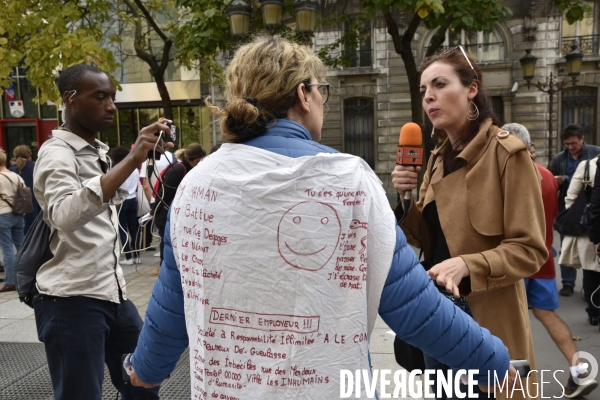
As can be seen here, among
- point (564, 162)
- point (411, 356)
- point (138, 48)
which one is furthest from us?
point (138, 48)

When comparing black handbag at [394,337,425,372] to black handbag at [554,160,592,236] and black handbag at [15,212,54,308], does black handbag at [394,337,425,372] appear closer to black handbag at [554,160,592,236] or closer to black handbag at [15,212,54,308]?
black handbag at [15,212,54,308]

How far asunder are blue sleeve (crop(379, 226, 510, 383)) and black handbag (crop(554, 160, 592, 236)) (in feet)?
16.1

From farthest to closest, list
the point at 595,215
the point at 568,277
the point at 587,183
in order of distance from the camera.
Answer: the point at 568,277
the point at 587,183
the point at 595,215

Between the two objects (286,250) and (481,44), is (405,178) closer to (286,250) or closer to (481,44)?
(286,250)

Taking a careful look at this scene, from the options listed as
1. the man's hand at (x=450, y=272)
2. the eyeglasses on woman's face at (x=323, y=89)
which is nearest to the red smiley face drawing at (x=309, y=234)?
the eyeglasses on woman's face at (x=323, y=89)

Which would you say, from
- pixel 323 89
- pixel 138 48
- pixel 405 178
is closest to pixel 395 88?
pixel 138 48

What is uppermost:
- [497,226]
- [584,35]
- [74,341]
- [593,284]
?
[584,35]

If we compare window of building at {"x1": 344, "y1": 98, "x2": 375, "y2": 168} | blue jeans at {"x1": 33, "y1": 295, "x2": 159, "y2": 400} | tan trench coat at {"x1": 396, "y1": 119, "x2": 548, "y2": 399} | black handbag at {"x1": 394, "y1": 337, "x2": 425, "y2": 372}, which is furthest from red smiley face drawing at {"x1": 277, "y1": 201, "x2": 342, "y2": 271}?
window of building at {"x1": 344, "y1": 98, "x2": 375, "y2": 168}

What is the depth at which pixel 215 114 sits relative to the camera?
1588 millimetres

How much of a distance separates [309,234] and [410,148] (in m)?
1.15

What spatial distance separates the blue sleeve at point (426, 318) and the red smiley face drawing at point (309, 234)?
0.20m

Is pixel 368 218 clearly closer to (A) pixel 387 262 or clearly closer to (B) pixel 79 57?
(A) pixel 387 262

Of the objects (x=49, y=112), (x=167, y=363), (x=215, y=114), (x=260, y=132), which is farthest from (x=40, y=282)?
(x=49, y=112)

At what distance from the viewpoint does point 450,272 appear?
1920 millimetres
